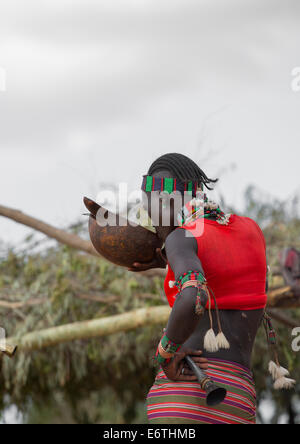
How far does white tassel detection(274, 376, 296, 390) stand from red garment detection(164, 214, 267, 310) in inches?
11.4

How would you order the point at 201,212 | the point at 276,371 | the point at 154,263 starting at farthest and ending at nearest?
the point at 154,263, the point at 276,371, the point at 201,212

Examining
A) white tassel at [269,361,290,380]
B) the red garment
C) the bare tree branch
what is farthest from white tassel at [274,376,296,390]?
the bare tree branch

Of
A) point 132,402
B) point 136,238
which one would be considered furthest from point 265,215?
point 136,238

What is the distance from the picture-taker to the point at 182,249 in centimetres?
188

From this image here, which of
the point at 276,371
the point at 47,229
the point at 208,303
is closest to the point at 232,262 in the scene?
the point at 208,303

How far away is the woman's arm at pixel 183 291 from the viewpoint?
1.78 m

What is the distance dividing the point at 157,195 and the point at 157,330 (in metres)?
4.11

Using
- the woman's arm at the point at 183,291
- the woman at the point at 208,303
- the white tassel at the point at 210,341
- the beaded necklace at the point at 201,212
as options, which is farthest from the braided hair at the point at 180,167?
the white tassel at the point at 210,341

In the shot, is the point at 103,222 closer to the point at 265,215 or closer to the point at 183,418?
the point at 183,418

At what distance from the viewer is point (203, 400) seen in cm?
192

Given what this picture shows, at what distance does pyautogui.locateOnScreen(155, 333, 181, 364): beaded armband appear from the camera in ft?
6.15

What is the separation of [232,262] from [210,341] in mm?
277

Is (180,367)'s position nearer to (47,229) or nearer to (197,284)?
(197,284)

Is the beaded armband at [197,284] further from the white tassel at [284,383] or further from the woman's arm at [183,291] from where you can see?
the white tassel at [284,383]
